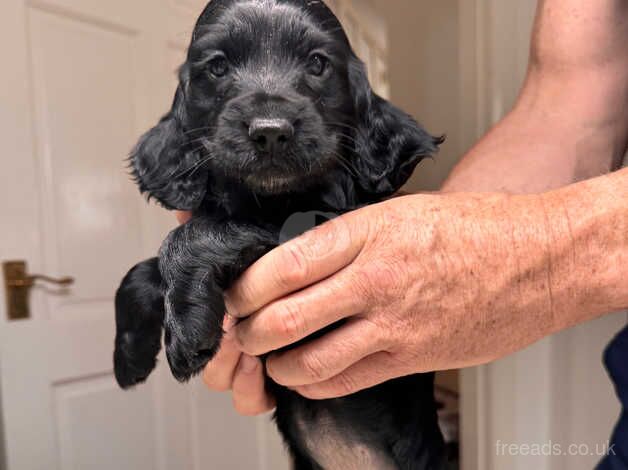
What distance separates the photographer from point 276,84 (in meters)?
0.64

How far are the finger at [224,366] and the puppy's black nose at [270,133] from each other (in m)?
0.30

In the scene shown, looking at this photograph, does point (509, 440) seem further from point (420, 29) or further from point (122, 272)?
point (122, 272)

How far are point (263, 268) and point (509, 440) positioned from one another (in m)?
0.95

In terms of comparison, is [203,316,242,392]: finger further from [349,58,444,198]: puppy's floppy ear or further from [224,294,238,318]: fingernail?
[349,58,444,198]: puppy's floppy ear

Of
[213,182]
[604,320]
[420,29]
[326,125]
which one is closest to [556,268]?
[326,125]

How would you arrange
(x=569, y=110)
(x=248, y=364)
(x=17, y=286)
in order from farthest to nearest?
(x=17, y=286), (x=569, y=110), (x=248, y=364)

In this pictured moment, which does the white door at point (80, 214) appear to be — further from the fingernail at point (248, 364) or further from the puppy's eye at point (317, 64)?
the fingernail at point (248, 364)

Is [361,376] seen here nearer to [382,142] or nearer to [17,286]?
[382,142]

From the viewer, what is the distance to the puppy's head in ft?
2.01

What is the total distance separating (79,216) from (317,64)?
4.40 feet

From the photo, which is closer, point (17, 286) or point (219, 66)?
point (219, 66)

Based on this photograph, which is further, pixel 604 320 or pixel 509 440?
pixel 509 440

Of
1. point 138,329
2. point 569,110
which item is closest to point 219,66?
point 138,329

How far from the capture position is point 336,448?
0.76m
